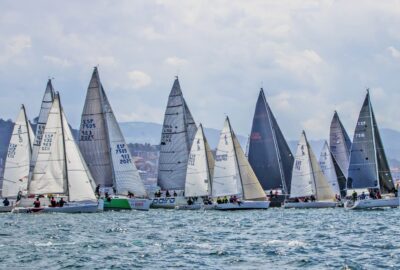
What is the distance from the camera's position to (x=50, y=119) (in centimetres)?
7031

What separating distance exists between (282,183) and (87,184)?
80.1 ft

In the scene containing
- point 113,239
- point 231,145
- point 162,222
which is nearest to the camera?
point 113,239

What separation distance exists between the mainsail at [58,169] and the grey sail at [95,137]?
9.15 meters

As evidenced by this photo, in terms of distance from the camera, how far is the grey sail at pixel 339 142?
99.5 meters

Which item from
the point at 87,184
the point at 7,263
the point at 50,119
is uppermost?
the point at 50,119

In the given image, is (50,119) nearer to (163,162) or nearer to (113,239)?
(163,162)

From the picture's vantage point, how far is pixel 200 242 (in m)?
44.2

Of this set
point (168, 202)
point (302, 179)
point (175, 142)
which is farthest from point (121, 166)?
point (302, 179)

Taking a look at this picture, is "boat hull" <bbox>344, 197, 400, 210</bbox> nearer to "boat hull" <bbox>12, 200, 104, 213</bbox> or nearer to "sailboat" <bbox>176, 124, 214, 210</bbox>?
"sailboat" <bbox>176, 124, 214, 210</bbox>

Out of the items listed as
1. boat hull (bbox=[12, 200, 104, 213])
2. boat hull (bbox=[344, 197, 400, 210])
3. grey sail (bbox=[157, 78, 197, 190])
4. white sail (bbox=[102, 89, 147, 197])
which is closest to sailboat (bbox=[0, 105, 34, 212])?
boat hull (bbox=[12, 200, 104, 213])

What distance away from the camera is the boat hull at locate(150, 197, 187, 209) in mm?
84750

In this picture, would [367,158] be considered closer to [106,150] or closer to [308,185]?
[308,185]

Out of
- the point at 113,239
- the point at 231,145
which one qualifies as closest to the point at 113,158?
the point at 231,145

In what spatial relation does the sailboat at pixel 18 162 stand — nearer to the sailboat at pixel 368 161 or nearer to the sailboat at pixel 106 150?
the sailboat at pixel 106 150
